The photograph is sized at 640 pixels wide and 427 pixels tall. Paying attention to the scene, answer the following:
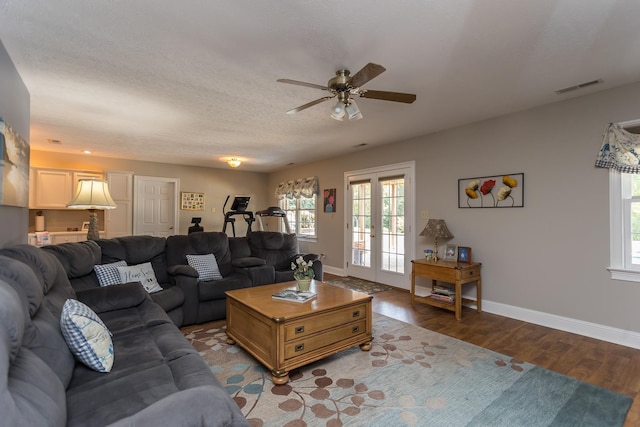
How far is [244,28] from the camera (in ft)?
6.57

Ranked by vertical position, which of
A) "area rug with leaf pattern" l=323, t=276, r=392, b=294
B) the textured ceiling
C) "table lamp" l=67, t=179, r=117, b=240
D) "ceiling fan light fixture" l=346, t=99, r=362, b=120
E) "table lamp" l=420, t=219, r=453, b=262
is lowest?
"area rug with leaf pattern" l=323, t=276, r=392, b=294

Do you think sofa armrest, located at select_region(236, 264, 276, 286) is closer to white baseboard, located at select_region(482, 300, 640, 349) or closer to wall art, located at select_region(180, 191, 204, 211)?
white baseboard, located at select_region(482, 300, 640, 349)

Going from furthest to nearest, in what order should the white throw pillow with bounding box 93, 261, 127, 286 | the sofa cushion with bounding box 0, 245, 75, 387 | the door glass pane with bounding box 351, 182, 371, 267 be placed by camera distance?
the door glass pane with bounding box 351, 182, 371, 267 < the white throw pillow with bounding box 93, 261, 127, 286 < the sofa cushion with bounding box 0, 245, 75, 387

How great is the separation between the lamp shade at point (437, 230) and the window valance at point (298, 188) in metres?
3.00

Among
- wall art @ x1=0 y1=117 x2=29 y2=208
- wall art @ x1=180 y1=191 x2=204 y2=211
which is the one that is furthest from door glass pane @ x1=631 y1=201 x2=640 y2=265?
wall art @ x1=180 y1=191 x2=204 y2=211

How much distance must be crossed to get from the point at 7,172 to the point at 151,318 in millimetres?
1515

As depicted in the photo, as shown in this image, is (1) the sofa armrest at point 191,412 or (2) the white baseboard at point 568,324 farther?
(2) the white baseboard at point 568,324

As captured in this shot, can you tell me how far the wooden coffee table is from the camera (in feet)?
7.17

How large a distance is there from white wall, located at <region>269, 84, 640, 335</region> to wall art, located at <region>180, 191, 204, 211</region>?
4648 mm

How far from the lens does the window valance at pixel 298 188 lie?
21.8 ft

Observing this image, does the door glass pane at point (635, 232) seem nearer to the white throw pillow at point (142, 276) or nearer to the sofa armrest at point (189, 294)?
the sofa armrest at point (189, 294)

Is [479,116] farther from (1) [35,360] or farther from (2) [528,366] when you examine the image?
(1) [35,360]

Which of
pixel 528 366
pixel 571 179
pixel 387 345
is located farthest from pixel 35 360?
pixel 571 179

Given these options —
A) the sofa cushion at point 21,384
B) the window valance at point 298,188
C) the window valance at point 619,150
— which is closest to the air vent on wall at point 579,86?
the window valance at point 619,150
